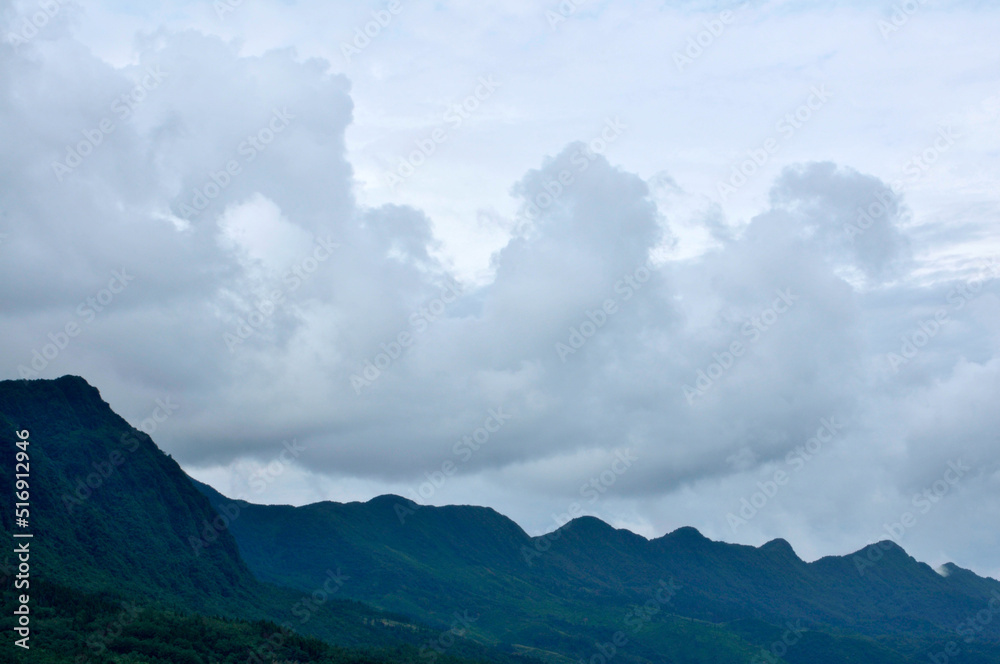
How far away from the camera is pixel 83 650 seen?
16862 cm

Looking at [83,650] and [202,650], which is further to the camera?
[202,650]

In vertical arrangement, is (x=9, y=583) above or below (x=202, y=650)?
above

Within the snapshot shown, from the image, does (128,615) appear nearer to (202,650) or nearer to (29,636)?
(202,650)

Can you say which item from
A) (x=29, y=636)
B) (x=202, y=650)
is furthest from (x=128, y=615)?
(x=29, y=636)

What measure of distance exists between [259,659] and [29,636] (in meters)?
49.6

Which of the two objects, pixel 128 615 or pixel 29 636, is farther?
pixel 128 615

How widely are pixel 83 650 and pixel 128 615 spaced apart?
28.8 metres

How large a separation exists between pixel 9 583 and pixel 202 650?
44.1 metres

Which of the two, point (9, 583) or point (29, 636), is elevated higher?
point (9, 583)

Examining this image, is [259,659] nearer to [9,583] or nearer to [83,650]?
[83,650]

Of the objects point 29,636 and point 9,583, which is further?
point 9,583

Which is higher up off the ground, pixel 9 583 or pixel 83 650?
pixel 9 583

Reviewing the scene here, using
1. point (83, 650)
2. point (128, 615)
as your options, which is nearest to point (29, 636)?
point (83, 650)

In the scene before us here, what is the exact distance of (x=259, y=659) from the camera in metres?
199
